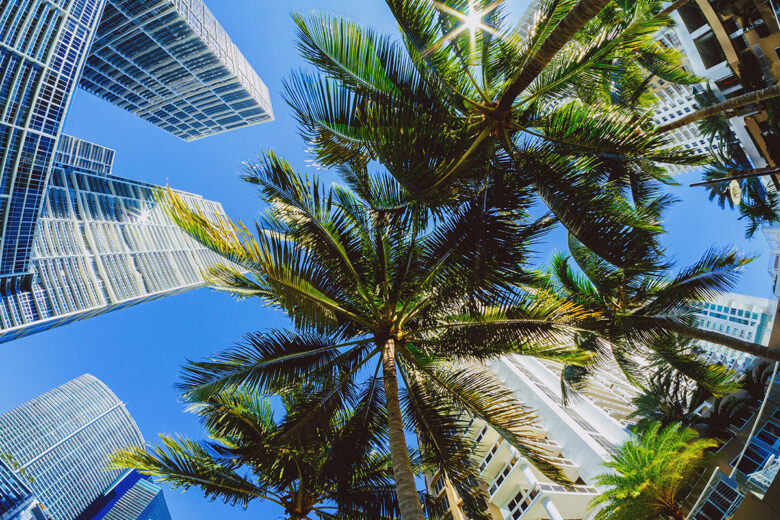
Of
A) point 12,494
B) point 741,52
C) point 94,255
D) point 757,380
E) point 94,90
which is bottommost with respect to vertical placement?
point 12,494

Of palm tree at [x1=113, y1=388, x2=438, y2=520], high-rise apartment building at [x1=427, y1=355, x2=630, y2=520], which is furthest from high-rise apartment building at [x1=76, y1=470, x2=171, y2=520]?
palm tree at [x1=113, y1=388, x2=438, y2=520]

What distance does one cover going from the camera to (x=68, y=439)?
101188 mm

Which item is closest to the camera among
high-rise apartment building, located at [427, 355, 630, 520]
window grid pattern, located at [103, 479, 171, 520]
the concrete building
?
the concrete building

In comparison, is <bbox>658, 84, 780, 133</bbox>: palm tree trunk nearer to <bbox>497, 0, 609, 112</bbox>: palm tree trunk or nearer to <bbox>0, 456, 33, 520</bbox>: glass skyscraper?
<bbox>497, 0, 609, 112</bbox>: palm tree trunk

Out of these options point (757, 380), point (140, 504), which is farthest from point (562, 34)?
point (140, 504)

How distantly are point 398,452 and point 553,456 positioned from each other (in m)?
12.7

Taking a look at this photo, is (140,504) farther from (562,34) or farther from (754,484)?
(562,34)

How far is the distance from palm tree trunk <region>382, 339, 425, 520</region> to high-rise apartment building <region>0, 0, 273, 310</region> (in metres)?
73.7

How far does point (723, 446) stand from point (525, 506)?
359 inches

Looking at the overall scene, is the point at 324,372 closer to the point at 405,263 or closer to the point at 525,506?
the point at 405,263

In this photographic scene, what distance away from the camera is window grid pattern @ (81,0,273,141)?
76.2 meters

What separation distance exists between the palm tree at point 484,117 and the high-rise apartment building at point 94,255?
5580 centimetres

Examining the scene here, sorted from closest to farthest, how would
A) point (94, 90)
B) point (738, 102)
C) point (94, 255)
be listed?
point (738, 102)
point (94, 255)
point (94, 90)

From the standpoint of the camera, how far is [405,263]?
7188 mm
